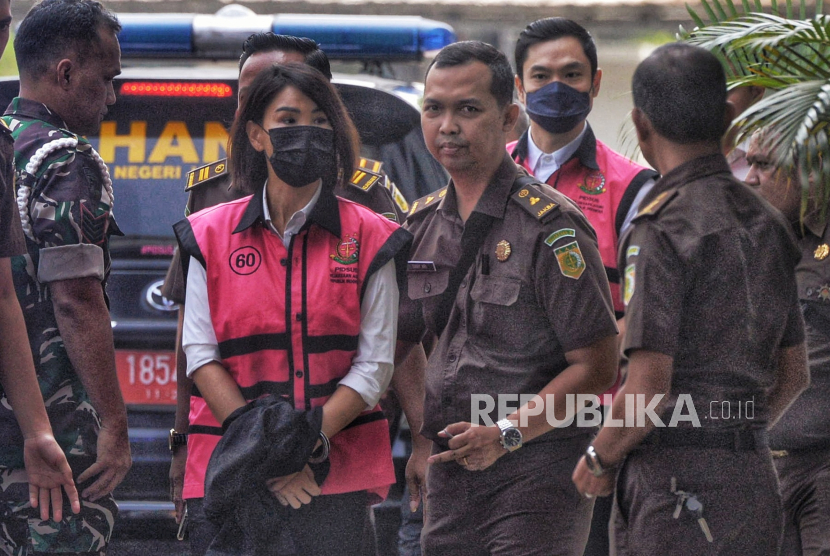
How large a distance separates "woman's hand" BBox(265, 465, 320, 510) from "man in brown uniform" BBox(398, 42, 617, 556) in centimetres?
35

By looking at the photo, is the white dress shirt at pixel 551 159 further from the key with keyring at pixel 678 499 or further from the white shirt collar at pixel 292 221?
the key with keyring at pixel 678 499

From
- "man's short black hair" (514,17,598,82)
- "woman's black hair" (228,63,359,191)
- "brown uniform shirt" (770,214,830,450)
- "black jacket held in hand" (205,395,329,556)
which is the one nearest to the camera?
"black jacket held in hand" (205,395,329,556)

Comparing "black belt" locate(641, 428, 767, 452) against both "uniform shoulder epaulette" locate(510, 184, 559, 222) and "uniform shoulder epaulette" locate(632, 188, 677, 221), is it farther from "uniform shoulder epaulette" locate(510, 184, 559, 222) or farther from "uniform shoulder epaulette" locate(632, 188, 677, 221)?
"uniform shoulder epaulette" locate(510, 184, 559, 222)

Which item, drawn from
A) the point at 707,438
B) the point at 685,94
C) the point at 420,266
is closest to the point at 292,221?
the point at 420,266

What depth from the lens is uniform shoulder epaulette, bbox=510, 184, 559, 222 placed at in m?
3.12

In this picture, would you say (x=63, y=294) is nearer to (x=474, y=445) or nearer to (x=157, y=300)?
(x=474, y=445)

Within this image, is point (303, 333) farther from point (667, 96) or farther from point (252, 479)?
point (667, 96)

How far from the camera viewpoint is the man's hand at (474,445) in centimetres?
302

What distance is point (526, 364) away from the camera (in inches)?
122

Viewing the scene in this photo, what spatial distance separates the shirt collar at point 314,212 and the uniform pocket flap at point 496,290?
1.36 ft

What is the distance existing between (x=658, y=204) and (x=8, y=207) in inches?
64.4

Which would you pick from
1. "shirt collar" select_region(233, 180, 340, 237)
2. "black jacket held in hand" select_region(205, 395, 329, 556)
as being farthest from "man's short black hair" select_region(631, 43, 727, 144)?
"black jacket held in hand" select_region(205, 395, 329, 556)

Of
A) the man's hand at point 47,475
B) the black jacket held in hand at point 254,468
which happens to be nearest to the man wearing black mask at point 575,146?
the black jacket held in hand at point 254,468

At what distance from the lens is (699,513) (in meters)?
2.67
